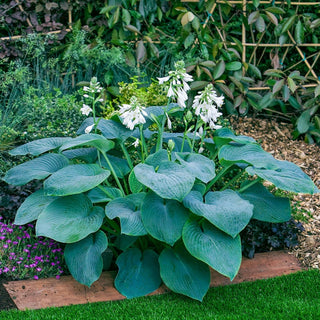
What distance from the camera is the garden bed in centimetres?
283

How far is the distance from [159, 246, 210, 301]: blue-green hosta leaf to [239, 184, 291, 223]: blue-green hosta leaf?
1.69 feet

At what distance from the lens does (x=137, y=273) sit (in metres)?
3.04

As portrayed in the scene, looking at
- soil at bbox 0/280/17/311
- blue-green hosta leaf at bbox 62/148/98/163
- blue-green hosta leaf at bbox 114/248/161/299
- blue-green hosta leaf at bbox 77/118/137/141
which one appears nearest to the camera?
soil at bbox 0/280/17/311

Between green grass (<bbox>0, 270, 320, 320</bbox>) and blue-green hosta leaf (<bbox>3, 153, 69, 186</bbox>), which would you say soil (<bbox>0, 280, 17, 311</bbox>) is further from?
blue-green hosta leaf (<bbox>3, 153, 69, 186</bbox>)

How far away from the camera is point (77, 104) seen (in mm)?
4766

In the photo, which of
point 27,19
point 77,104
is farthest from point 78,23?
point 77,104

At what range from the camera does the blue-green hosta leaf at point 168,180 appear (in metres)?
2.65

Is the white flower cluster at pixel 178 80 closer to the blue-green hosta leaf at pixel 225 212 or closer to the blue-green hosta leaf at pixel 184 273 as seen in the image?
the blue-green hosta leaf at pixel 225 212

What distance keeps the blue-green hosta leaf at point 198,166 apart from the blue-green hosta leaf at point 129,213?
34 cm

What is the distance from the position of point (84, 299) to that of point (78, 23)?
339cm

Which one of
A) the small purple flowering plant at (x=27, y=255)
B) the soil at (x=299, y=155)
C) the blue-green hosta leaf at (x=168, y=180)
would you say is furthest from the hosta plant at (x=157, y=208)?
the soil at (x=299, y=155)

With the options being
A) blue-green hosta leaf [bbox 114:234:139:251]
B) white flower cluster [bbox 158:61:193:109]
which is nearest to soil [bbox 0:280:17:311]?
blue-green hosta leaf [bbox 114:234:139:251]

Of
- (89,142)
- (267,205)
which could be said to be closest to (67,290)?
(89,142)

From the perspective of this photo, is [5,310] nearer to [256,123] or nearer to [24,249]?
[24,249]
